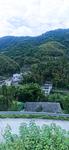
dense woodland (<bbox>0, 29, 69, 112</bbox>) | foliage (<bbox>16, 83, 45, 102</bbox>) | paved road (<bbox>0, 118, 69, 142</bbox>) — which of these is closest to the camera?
paved road (<bbox>0, 118, 69, 142</bbox>)

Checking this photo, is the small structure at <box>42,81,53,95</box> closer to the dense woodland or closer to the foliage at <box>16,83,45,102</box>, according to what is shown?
the dense woodland

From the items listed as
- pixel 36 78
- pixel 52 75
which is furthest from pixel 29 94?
pixel 52 75

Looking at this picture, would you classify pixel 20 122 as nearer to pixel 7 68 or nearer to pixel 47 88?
pixel 47 88

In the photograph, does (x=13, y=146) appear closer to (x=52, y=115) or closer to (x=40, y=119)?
(x=40, y=119)

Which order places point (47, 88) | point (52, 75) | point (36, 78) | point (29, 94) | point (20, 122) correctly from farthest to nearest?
point (52, 75)
point (36, 78)
point (47, 88)
point (29, 94)
point (20, 122)

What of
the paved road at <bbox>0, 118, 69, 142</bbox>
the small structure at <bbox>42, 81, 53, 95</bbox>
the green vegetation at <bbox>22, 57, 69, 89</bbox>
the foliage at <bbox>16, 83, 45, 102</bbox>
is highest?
the paved road at <bbox>0, 118, 69, 142</bbox>

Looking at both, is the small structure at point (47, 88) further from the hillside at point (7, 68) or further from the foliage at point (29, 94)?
the hillside at point (7, 68)

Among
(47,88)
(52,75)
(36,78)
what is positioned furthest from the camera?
(52,75)

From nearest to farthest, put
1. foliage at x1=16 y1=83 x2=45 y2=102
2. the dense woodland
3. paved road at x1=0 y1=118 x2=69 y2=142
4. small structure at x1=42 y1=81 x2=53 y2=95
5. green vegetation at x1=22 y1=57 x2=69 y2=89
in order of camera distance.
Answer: paved road at x1=0 y1=118 x2=69 y2=142 → the dense woodland → foliage at x1=16 y1=83 x2=45 y2=102 → small structure at x1=42 y1=81 x2=53 y2=95 → green vegetation at x1=22 y1=57 x2=69 y2=89

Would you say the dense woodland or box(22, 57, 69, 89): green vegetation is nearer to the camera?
the dense woodland

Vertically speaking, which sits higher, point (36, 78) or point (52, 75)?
point (52, 75)

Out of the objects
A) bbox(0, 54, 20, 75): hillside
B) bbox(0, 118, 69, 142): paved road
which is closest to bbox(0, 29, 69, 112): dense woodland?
bbox(0, 54, 20, 75): hillside
